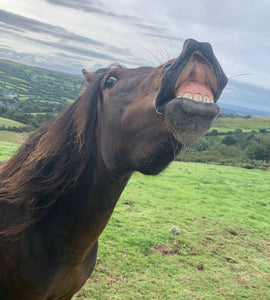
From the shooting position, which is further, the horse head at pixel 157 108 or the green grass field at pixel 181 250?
the green grass field at pixel 181 250

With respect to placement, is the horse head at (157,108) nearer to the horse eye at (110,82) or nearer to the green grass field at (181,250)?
the horse eye at (110,82)

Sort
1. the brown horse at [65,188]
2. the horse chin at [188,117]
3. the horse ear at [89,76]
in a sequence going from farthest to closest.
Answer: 1. the horse ear at [89,76]
2. the brown horse at [65,188]
3. the horse chin at [188,117]

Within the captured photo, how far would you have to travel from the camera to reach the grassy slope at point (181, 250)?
13.2ft

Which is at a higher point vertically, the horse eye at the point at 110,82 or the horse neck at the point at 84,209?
the horse eye at the point at 110,82

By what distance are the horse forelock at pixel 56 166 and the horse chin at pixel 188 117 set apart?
2.18ft

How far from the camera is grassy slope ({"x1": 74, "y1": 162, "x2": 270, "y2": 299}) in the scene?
13.2 ft

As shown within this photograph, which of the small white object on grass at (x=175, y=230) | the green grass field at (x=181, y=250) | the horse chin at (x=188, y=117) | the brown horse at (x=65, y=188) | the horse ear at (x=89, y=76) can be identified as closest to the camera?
the horse chin at (x=188, y=117)

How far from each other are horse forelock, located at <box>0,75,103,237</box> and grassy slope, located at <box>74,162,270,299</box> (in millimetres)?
501

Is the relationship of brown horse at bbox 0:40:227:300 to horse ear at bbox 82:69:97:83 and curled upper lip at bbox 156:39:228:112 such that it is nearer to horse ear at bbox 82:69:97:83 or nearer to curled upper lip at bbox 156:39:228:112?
horse ear at bbox 82:69:97:83

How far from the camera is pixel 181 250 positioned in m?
5.27

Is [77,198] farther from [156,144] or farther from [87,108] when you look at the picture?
[156,144]

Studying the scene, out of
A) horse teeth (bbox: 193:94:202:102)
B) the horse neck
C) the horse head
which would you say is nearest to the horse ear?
the horse head

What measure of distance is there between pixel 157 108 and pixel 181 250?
4650 mm

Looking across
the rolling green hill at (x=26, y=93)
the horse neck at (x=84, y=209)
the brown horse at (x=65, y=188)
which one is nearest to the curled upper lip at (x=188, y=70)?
the brown horse at (x=65, y=188)
